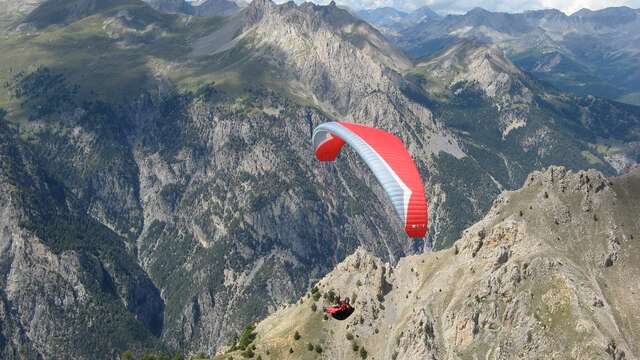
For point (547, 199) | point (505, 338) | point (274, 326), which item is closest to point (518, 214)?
point (547, 199)

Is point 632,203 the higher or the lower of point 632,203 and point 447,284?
the higher

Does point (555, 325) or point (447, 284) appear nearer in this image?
point (555, 325)

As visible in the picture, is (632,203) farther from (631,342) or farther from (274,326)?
(274,326)

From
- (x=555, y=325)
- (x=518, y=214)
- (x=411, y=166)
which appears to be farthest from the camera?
(x=518, y=214)

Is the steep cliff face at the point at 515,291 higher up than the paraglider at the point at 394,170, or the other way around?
the paraglider at the point at 394,170

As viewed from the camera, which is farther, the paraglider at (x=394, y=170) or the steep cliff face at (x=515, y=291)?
the steep cliff face at (x=515, y=291)
